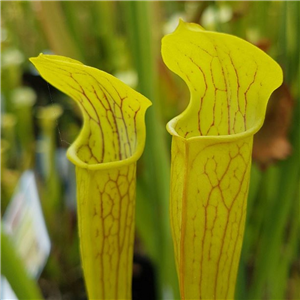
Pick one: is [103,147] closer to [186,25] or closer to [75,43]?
[186,25]

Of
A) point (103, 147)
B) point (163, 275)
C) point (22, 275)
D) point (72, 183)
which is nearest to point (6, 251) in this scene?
point (22, 275)

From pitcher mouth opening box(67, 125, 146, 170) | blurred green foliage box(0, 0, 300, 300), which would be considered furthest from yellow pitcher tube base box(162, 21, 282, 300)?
blurred green foliage box(0, 0, 300, 300)

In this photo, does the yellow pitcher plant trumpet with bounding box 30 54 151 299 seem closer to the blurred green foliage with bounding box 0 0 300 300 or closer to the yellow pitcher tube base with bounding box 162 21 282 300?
the yellow pitcher tube base with bounding box 162 21 282 300

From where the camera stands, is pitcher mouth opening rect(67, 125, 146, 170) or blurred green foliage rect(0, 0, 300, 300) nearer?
pitcher mouth opening rect(67, 125, 146, 170)

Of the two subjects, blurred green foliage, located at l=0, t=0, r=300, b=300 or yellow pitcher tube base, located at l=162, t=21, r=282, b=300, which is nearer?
yellow pitcher tube base, located at l=162, t=21, r=282, b=300

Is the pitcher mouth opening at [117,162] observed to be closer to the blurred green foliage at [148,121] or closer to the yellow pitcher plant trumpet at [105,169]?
the yellow pitcher plant trumpet at [105,169]

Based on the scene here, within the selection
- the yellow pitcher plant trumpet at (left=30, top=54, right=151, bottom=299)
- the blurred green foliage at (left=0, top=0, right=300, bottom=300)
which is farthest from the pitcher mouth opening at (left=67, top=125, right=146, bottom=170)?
the blurred green foliage at (left=0, top=0, right=300, bottom=300)
